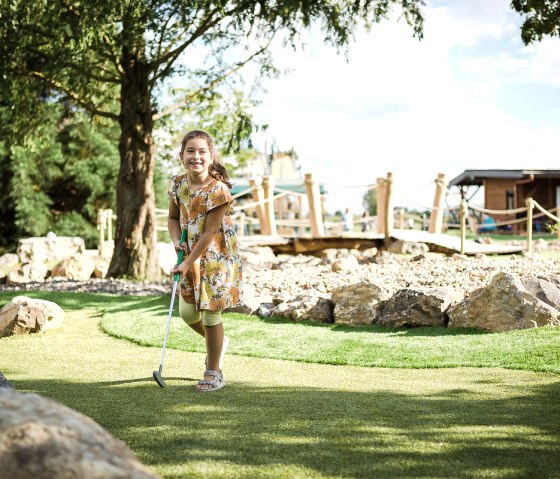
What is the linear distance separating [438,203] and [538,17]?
26.1ft

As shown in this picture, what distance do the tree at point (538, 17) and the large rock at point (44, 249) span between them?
11.1 metres

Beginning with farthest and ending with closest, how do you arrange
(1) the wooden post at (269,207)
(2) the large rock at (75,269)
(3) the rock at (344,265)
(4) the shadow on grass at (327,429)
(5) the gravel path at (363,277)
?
(1) the wooden post at (269,207)
(2) the large rock at (75,269)
(3) the rock at (344,265)
(5) the gravel path at (363,277)
(4) the shadow on grass at (327,429)

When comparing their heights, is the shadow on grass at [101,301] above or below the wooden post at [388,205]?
below

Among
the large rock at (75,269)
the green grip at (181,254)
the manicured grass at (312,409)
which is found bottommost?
the manicured grass at (312,409)

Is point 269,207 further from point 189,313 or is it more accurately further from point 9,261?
point 189,313

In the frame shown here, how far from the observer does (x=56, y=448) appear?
5.35 ft

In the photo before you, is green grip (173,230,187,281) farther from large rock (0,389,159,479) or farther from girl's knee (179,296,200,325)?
large rock (0,389,159,479)

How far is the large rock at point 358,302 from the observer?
671 cm

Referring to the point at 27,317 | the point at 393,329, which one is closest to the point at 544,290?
the point at 393,329

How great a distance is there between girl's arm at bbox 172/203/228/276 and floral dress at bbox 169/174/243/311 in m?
0.04

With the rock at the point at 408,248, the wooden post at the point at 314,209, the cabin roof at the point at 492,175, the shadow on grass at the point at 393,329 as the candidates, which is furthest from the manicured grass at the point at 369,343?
the cabin roof at the point at 492,175

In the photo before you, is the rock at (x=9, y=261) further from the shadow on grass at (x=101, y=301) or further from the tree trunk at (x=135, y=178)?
the shadow on grass at (x=101, y=301)

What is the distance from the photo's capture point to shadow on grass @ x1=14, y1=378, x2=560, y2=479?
258 cm

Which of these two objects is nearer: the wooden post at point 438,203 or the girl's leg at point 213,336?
the girl's leg at point 213,336
